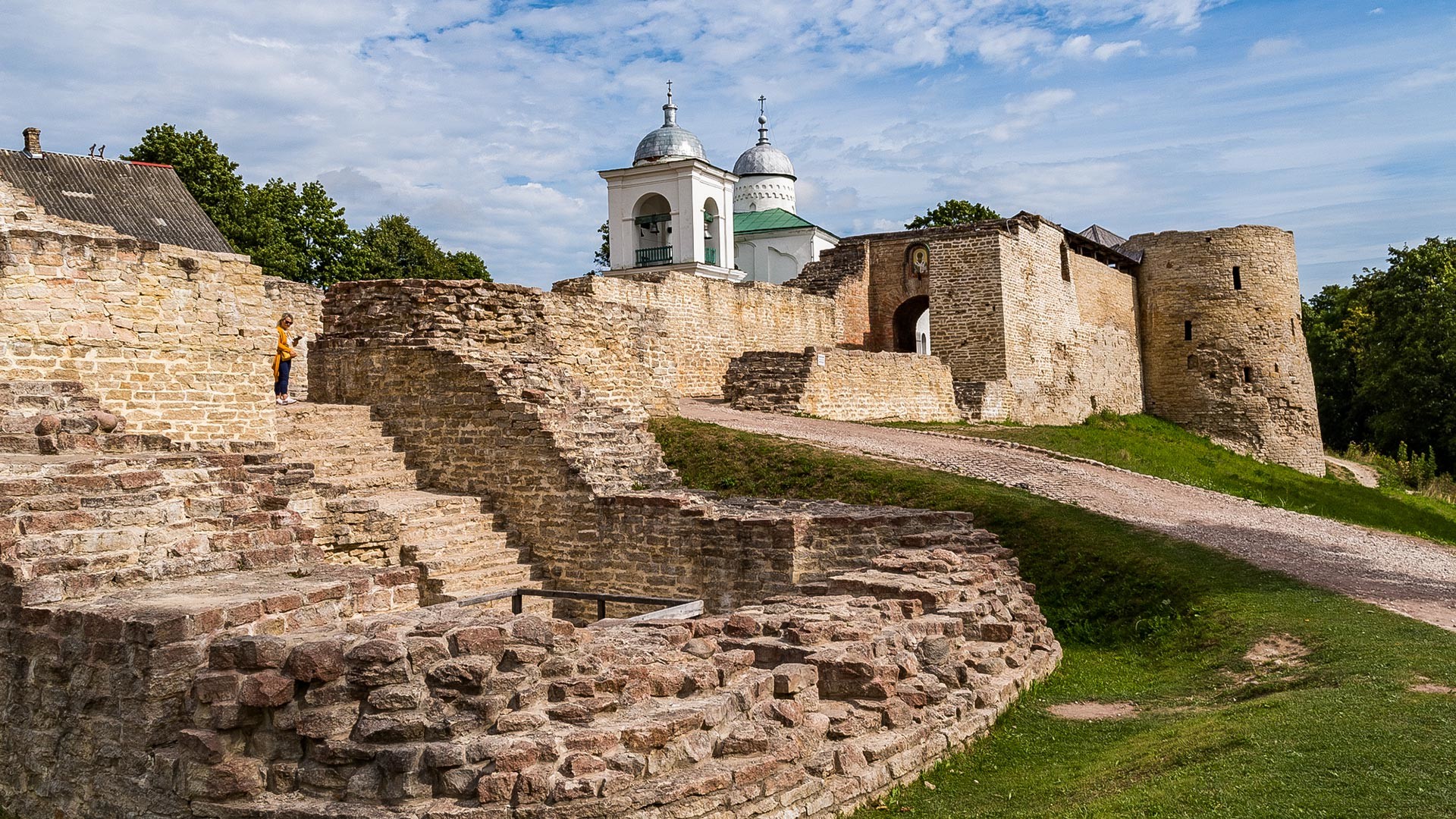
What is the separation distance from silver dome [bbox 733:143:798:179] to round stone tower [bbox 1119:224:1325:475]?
23668 millimetres

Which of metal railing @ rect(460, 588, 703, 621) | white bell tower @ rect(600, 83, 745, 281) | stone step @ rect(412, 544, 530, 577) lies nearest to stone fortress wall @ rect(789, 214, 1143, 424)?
white bell tower @ rect(600, 83, 745, 281)

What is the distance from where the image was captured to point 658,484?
1323 cm

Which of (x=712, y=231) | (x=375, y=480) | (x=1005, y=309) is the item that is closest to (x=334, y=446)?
(x=375, y=480)

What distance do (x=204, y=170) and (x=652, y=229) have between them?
16.0m

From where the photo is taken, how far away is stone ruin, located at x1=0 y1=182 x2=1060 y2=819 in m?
5.14

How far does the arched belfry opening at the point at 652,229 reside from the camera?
138ft

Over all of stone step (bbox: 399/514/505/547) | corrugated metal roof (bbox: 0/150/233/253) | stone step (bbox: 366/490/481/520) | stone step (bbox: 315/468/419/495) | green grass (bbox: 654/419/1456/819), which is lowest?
green grass (bbox: 654/419/1456/819)

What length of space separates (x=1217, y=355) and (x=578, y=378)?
29.1 metres

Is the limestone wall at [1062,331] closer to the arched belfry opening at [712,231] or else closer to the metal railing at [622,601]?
the arched belfry opening at [712,231]

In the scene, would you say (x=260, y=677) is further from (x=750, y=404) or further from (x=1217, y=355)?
(x=1217, y=355)

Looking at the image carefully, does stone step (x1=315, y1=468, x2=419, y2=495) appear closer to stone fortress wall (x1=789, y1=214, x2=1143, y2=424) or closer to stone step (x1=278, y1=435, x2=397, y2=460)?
stone step (x1=278, y1=435, x2=397, y2=460)

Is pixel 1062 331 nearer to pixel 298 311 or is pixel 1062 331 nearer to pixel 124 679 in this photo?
pixel 298 311

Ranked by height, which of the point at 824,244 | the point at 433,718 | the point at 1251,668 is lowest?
the point at 1251,668

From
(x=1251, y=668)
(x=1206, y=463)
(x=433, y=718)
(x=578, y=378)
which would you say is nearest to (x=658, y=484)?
(x=578, y=378)
